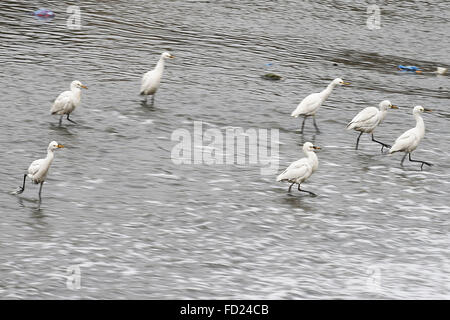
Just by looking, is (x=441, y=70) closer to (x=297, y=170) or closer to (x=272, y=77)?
(x=272, y=77)

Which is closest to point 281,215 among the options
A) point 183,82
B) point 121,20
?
point 183,82

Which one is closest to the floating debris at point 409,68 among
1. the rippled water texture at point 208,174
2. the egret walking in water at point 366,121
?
the rippled water texture at point 208,174

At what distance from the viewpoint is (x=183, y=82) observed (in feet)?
84.1

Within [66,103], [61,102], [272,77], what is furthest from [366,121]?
[61,102]

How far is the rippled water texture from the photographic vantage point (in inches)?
535

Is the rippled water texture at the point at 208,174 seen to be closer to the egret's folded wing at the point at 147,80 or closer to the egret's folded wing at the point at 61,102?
the egret's folded wing at the point at 61,102

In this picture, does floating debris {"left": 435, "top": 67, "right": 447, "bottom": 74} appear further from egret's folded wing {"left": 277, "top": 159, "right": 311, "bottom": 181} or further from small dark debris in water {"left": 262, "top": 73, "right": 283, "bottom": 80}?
egret's folded wing {"left": 277, "top": 159, "right": 311, "bottom": 181}

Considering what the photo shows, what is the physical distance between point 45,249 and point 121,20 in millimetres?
19825

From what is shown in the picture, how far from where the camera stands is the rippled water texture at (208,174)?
44.6 ft

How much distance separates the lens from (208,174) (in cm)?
1842

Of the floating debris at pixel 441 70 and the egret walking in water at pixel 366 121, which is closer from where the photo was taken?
the egret walking in water at pixel 366 121

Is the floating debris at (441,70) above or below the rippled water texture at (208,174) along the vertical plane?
above

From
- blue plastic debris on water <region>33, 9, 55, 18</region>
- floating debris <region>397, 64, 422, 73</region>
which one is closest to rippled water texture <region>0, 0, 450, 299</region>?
floating debris <region>397, 64, 422, 73</region>

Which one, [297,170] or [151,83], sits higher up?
[151,83]
